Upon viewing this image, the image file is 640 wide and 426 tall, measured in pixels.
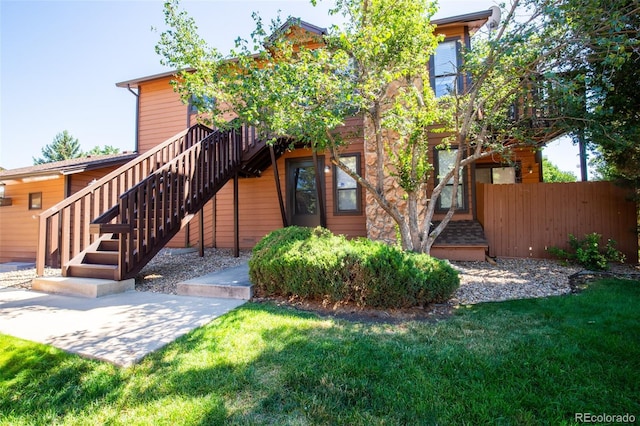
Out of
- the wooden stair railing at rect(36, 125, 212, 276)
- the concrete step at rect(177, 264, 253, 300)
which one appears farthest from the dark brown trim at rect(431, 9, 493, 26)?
the concrete step at rect(177, 264, 253, 300)

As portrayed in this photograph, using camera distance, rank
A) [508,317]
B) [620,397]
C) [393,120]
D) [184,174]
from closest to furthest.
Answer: [620,397]
[508,317]
[393,120]
[184,174]

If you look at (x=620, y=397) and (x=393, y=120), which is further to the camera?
(x=393, y=120)

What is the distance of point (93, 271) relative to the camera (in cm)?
512

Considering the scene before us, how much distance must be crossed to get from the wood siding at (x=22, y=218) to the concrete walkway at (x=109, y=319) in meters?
5.89

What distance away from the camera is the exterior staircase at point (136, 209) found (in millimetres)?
5027

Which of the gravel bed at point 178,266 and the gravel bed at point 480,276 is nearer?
the gravel bed at point 480,276

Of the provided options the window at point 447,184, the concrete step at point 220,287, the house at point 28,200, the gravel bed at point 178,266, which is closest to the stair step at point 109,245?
the gravel bed at point 178,266

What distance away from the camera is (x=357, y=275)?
12.4 feet

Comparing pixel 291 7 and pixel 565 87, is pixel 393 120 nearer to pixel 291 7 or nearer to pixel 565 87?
pixel 565 87

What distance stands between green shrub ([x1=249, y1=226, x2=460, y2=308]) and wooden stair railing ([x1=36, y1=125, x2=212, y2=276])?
367 centimetres

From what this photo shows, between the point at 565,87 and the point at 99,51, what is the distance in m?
12.7

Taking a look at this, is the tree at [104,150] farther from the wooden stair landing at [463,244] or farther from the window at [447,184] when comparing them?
the wooden stair landing at [463,244]

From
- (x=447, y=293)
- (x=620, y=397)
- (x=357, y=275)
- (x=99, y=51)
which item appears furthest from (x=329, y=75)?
(x=99, y=51)

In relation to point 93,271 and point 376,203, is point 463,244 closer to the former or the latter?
point 376,203
